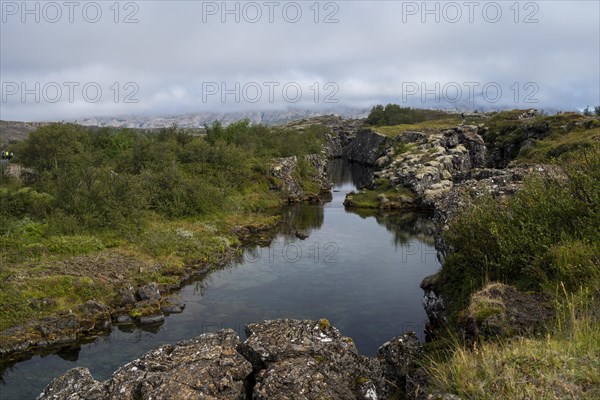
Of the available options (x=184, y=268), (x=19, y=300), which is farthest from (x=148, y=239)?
(x=19, y=300)

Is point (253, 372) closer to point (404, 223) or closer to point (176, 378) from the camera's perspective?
point (176, 378)

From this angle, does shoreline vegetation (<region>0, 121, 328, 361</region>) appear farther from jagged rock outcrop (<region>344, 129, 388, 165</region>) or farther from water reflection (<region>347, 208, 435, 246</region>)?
jagged rock outcrop (<region>344, 129, 388, 165</region>)

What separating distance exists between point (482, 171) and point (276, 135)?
2605 inches

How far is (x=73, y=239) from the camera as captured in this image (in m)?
38.3

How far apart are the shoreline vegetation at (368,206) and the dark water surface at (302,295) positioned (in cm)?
358

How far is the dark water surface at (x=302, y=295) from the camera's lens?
2483cm

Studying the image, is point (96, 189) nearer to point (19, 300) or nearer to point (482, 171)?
point (19, 300)

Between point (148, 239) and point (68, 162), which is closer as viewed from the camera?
point (148, 239)

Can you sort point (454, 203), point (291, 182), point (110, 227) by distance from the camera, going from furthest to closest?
point (291, 182)
point (110, 227)
point (454, 203)

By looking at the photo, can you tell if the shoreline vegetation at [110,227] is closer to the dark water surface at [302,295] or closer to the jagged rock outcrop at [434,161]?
the dark water surface at [302,295]

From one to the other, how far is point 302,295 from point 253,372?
64.8 feet

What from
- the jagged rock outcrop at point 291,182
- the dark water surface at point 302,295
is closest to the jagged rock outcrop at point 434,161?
the jagged rock outcrop at point 291,182

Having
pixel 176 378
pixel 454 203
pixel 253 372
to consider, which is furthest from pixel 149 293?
pixel 454 203

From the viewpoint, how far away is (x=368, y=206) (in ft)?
240
